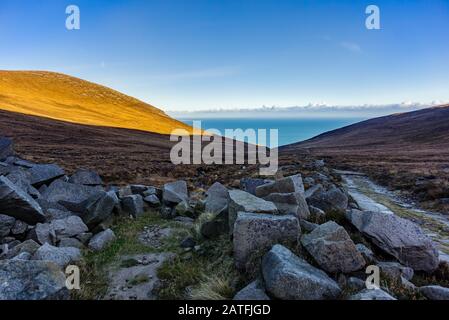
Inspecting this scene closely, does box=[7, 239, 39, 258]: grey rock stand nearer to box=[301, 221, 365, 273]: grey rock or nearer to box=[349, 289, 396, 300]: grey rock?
box=[301, 221, 365, 273]: grey rock

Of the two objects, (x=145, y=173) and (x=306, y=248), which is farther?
(x=145, y=173)

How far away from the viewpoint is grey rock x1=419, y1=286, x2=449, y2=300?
543 centimetres

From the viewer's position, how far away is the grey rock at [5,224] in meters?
8.90

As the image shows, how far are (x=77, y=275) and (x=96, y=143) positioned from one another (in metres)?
44.9

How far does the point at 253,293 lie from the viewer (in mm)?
5613

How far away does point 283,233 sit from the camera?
6918 millimetres

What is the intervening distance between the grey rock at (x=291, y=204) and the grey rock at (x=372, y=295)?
331cm

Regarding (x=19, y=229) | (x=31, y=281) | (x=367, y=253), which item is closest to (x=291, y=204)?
(x=367, y=253)

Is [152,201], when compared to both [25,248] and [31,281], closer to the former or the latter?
[25,248]

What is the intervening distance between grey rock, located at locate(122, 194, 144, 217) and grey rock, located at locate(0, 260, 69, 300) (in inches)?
254

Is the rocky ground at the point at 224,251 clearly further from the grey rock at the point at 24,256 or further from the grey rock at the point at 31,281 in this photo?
the grey rock at the point at 24,256
